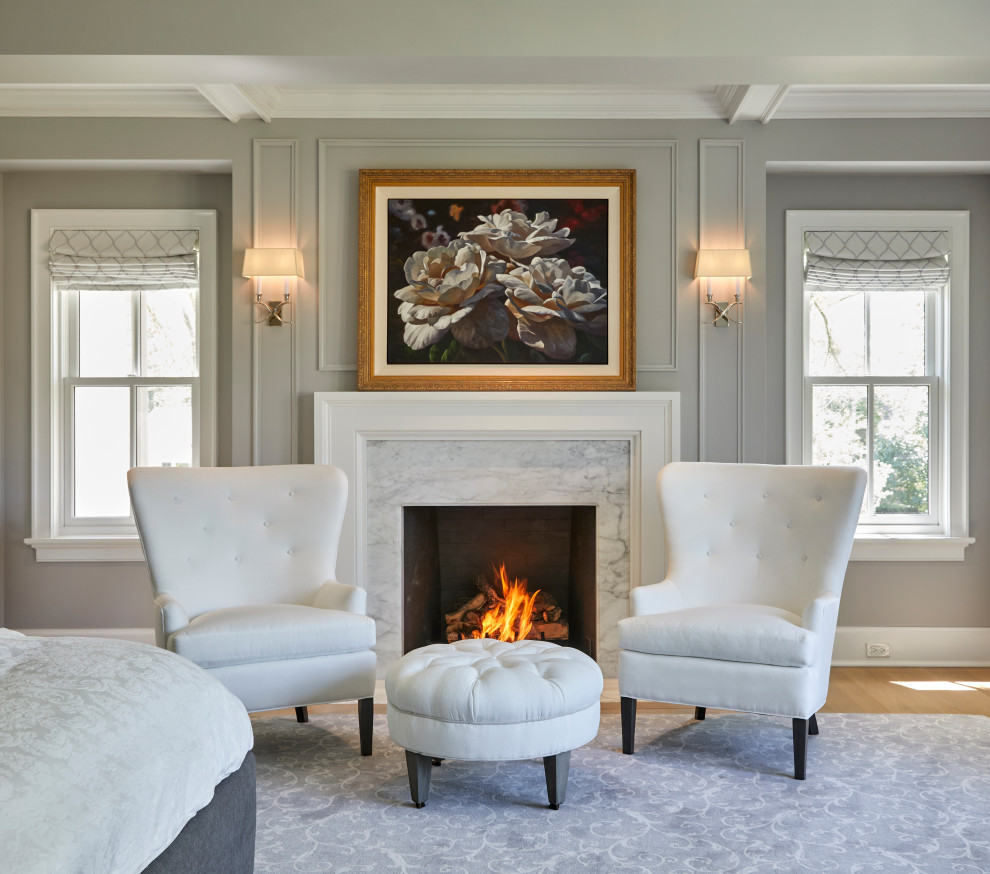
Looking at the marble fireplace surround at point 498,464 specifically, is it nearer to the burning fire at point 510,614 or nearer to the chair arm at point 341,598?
the burning fire at point 510,614

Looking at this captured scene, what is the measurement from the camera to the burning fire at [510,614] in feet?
13.5

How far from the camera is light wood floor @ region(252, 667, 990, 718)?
339cm

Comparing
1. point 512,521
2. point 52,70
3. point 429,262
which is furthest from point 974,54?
point 52,70

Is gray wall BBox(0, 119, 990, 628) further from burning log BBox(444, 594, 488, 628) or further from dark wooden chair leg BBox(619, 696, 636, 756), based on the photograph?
dark wooden chair leg BBox(619, 696, 636, 756)

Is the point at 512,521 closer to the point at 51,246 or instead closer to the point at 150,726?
the point at 51,246

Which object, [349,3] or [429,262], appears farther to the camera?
[429,262]

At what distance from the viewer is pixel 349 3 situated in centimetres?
263

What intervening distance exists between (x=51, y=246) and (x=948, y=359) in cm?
452

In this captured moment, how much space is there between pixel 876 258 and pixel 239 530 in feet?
10.8

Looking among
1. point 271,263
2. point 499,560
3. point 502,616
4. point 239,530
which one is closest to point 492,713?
point 239,530

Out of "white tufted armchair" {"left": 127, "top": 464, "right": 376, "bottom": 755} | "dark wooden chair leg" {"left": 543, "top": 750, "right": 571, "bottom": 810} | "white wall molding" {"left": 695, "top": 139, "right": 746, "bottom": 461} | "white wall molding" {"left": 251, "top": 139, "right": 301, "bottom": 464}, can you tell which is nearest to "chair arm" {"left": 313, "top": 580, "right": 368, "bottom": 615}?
"white tufted armchair" {"left": 127, "top": 464, "right": 376, "bottom": 755}

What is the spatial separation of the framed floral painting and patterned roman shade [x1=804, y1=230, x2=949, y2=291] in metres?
1.04

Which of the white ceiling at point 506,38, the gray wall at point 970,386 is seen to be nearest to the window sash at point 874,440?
the gray wall at point 970,386

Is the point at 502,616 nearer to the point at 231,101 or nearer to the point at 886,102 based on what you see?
the point at 231,101
